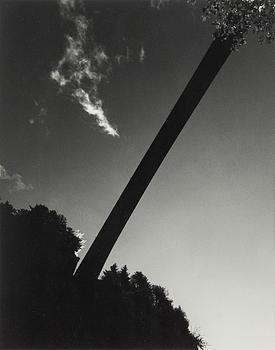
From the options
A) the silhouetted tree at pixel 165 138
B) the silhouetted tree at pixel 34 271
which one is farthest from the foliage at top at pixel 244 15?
the silhouetted tree at pixel 34 271

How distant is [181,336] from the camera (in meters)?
24.5

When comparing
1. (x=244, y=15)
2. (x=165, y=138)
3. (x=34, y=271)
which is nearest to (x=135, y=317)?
(x=34, y=271)

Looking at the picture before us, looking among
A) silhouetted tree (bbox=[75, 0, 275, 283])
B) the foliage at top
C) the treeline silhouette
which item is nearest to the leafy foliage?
the treeline silhouette

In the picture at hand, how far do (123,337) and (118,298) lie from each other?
214 centimetres

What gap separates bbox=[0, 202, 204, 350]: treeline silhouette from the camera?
1446 centimetres

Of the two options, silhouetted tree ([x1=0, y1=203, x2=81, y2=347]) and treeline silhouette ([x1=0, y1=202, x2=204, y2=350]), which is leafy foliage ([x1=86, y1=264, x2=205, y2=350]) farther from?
silhouetted tree ([x1=0, y1=203, x2=81, y2=347])

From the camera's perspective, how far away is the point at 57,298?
15859 mm

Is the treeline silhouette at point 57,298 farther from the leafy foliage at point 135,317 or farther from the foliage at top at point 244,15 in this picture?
the foliage at top at point 244,15

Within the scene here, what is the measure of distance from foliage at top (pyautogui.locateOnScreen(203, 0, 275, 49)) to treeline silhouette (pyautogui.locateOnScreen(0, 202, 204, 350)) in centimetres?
1350

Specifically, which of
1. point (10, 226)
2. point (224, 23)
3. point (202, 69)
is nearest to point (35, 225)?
point (10, 226)

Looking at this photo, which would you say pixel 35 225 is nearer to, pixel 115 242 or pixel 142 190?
pixel 115 242

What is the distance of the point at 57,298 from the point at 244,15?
1483cm

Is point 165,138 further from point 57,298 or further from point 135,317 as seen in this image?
point 135,317

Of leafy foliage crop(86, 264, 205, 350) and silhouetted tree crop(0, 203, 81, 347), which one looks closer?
silhouetted tree crop(0, 203, 81, 347)
